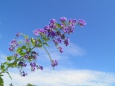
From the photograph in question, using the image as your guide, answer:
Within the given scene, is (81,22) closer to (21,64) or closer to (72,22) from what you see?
(72,22)

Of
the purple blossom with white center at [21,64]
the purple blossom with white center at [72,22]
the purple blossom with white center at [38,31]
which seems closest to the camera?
the purple blossom with white center at [21,64]

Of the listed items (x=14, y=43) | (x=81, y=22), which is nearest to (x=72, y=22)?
(x=81, y=22)

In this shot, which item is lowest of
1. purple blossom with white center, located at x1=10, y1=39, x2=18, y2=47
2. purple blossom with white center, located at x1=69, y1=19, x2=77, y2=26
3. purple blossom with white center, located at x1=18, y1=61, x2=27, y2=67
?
purple blossom with white center, located at x1=18, y1=61, x2=27, y2=67

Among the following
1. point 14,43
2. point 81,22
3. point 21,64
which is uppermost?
point 81,22

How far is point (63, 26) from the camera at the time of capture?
7164 mm

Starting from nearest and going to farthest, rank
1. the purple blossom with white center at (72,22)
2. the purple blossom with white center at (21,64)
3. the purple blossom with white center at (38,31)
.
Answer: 1. the purple blossom with white center at (21,64)
2. the purple blossom with white center at (38,31)
3. the purple blossom with white center at (72,22)

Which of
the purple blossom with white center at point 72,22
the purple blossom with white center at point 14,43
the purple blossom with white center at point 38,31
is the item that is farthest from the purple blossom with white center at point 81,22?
the purple blossom with white center at point 14,43

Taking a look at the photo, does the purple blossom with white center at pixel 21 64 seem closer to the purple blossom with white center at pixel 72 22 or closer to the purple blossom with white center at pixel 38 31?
the purple blossom with white center at pixel 38 31

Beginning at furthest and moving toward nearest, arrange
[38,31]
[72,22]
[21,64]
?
1. [72,22]
2. [38,31]
3. [21,64]

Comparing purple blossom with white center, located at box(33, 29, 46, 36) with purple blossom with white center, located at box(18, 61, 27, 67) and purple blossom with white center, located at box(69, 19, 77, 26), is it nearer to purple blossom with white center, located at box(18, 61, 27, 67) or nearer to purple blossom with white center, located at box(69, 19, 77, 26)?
purple blossom with white center, located at box(69, 19, 77, 26)

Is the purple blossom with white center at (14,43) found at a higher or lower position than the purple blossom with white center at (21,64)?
higher

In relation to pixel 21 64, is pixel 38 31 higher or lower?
higher

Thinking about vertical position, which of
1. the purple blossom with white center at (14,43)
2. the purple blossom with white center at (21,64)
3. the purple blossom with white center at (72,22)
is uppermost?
the purple blossom with white center at (72,22)

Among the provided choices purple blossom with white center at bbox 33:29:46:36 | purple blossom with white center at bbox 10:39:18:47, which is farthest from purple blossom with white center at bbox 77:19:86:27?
purple blossom with white center at bbox 10:39:18:47
